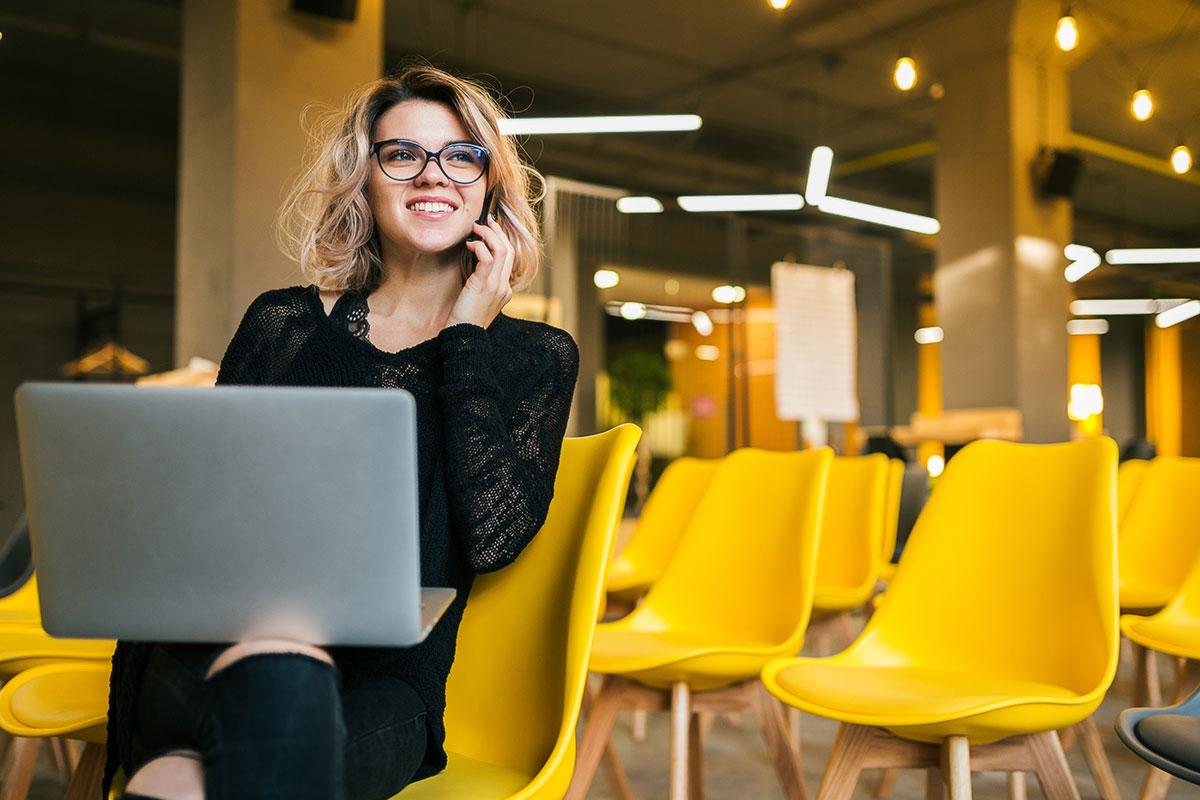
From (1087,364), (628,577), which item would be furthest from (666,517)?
(1087,364)

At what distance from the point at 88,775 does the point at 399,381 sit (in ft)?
2.91

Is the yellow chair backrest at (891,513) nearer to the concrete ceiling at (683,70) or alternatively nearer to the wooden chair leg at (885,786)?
the wooden chair leg at (885,786)

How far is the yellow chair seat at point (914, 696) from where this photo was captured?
5.27ft

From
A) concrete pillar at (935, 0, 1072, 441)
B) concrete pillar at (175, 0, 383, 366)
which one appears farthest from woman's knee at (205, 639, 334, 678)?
concrete pillar at (935, 0, 1072, 441)

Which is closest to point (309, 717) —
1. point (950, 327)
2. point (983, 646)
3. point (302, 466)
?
point (302, 466)

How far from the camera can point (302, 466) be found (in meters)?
0.95

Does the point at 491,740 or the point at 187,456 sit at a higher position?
the point at 187,456

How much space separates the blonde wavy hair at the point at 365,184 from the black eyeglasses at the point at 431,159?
25mm

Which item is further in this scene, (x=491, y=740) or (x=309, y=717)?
(x=491, y=740)

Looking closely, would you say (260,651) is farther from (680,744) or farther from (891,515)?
(891,515)

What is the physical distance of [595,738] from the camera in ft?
6.79

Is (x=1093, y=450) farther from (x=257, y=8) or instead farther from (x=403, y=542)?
(x=257, y=8)

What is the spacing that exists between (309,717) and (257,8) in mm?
4374

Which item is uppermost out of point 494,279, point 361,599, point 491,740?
point 494,279
